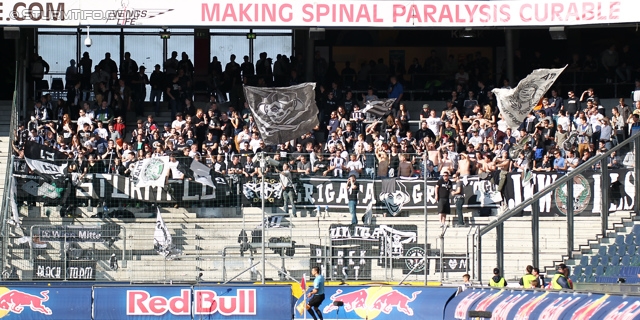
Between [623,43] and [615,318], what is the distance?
80.8ft

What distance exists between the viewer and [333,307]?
971 inches

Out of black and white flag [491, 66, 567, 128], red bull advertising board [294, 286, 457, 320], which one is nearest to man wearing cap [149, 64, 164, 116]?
black and white flag [491, 66, 567, 128]

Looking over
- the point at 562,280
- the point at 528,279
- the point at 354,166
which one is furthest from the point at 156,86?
the point at 562,280

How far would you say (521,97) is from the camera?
98.5 ft

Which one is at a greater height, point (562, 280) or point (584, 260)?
point (584, 260)

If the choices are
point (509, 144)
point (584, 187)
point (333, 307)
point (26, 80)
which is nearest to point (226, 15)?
point (26, 80)

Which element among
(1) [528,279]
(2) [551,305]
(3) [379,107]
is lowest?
(1) [528,279]

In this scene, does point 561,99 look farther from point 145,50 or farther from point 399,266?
point 145,50

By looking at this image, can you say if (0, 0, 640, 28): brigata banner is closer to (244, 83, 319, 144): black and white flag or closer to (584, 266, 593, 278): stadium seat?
(244, 83, 319, 144): black and white flag

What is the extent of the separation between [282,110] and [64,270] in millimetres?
7082

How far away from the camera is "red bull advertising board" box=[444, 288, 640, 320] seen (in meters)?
13.6

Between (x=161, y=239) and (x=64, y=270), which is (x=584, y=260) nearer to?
(x=161, y=239)

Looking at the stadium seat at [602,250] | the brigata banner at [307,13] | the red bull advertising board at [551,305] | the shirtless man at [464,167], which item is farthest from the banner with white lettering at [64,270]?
the stadium seat at [602,250]

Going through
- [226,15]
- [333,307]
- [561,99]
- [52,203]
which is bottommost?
[333,307]
